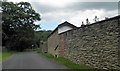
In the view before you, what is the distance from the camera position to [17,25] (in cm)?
6906

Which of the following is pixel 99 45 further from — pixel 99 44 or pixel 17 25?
pixel 17 25

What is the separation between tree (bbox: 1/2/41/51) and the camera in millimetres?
67188

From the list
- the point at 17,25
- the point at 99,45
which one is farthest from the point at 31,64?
the point at 17,25

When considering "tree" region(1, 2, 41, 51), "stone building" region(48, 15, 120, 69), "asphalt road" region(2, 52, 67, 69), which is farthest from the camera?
"tree" region(1, 2, 41, 51)

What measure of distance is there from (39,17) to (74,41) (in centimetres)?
5225

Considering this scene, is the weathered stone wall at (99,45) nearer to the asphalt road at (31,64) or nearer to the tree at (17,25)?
the asphalt road at (31,64)

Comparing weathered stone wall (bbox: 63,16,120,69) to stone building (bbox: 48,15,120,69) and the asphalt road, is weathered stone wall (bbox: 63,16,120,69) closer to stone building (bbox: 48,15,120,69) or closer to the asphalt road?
stone building (bbox: 48,15,120,69)

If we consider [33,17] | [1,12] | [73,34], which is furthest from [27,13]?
[73,34]

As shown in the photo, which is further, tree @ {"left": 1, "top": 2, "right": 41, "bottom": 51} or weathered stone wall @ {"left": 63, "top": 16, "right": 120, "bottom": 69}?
tree @ {"left": 1, "top": 2, "right": 41, "bottom": 51}

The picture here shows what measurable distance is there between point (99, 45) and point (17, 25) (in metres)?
55.7

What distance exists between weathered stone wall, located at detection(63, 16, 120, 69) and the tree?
47.8 metres

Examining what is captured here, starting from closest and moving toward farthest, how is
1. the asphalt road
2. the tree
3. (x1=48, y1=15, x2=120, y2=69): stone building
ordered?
(x1=48, y1=15, x2=120, y2=69): stone building < the asphalt road < the tree

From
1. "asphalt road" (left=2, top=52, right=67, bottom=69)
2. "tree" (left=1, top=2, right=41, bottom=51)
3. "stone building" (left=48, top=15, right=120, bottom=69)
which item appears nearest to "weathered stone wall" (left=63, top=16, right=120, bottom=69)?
"stone building" (left=48, top=15, right=120, bottom=69)

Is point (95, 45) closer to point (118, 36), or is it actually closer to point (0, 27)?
point (118, 36)
